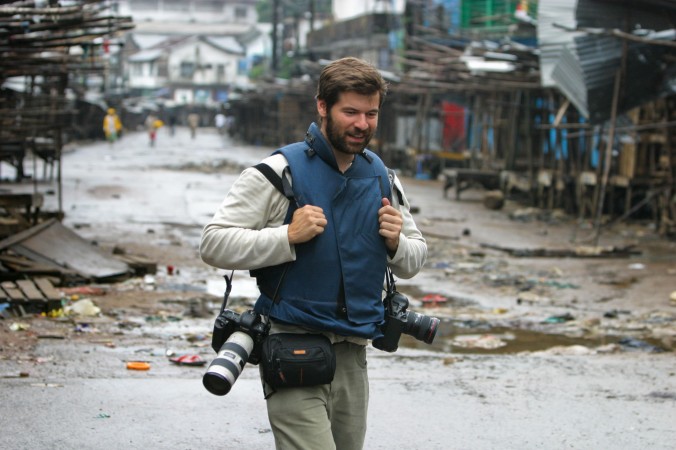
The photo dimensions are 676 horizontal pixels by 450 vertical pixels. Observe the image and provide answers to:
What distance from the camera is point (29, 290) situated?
964cm

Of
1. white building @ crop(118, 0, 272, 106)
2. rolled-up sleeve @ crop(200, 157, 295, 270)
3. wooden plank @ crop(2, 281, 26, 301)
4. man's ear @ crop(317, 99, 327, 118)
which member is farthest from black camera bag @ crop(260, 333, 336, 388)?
white building @ crop(118, 0, 272, 106)

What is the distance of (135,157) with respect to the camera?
4375 cm

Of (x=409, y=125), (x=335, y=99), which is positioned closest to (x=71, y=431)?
(x=335, y=99)

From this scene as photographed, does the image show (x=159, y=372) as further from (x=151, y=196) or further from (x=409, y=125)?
(x=409, y=125)

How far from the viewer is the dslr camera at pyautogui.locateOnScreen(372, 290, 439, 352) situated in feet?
13.0

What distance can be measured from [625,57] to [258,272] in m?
12.3

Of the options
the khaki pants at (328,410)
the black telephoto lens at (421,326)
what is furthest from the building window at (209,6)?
the khaki pants at (328,410)

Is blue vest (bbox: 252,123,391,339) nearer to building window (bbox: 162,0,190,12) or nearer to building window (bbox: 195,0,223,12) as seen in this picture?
building window (bbox: 195,0,223,12)

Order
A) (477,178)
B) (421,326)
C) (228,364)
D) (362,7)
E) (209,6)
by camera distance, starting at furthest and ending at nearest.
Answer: (209,6) → (362,7) → (477,178) → (421,326) → (228,364)

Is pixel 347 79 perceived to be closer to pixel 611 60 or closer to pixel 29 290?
pixel 29 290

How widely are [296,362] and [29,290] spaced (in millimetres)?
6578

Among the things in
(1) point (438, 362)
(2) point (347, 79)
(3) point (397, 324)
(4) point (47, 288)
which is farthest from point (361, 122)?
(4) point (47, 288)

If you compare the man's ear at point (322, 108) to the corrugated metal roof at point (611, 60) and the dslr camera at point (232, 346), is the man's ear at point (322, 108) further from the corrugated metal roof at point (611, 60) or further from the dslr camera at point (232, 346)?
the corrugated metal roof at point (611, 60)

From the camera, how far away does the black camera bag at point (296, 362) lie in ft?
11.8
